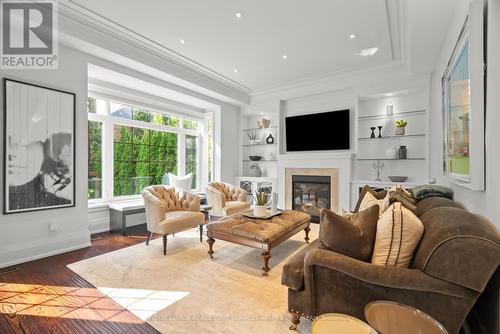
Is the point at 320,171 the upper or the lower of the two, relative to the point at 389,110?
lower

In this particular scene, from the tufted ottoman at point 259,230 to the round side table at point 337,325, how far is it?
1634 millimetres

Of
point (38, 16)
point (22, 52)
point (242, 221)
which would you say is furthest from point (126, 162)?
point (242, 221)

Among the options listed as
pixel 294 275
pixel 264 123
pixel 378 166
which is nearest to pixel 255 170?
pixel 264 123

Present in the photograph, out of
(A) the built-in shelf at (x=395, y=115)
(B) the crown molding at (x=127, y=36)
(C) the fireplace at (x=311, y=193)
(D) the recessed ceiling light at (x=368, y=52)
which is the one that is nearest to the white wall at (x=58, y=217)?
(B) the crown molding at (x=127, y=36)

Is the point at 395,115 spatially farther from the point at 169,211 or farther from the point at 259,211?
the point at 169,211

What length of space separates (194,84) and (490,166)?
4445mm

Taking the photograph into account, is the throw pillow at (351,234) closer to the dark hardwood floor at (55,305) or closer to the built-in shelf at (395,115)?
the dark hardwood floor at (55,305)

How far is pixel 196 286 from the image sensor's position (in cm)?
247

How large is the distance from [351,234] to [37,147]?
3.78 meters

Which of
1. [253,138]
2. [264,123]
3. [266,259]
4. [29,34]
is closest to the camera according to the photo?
[266,259]

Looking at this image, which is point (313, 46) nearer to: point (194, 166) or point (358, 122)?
point (358, 122)

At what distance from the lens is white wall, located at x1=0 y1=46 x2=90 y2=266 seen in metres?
2.96

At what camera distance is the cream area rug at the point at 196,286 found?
1940 millimetres

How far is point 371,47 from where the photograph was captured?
381 cm
